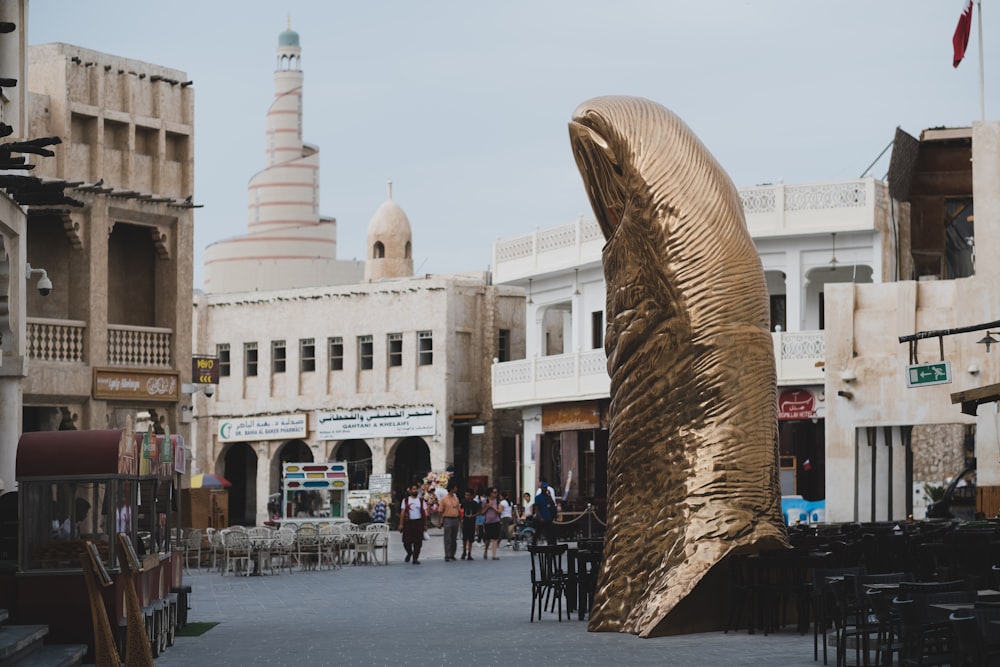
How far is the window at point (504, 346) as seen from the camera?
165ft

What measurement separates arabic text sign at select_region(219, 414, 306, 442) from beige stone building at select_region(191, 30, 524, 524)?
3 centimetres

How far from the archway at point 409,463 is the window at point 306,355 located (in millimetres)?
3904

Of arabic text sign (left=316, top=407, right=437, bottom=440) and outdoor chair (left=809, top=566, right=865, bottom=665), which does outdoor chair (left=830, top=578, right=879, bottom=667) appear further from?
arabic text sign (left=316, top=407, right=437, bottom=440)

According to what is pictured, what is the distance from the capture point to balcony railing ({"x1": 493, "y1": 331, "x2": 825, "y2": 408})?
120ft

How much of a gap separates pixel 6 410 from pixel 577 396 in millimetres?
23520

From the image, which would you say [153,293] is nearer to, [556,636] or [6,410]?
[6,410]

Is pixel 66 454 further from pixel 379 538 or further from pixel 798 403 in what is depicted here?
pixel 798 403

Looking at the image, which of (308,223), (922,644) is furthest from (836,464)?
(308,223)

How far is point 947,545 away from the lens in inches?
564

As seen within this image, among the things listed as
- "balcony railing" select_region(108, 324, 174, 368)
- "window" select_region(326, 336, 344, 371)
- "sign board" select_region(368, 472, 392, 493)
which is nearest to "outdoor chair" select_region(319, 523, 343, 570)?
"balcony railing" select_region(108, 324, 174, 368)

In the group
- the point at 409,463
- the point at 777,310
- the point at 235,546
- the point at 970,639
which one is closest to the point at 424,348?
the point at 409,463

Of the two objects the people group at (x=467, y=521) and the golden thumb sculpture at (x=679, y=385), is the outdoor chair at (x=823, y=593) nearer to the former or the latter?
the golden thumb sculpture at (x=679, y=385)

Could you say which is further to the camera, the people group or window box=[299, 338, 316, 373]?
window box=[299, 338, 316, 373]

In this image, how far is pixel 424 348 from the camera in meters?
49.5
